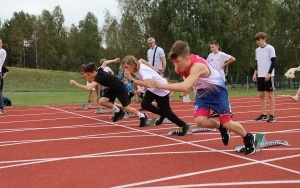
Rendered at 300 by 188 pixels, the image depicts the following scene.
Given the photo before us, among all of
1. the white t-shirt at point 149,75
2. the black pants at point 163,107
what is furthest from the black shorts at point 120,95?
the white t-shirt at point 149,75

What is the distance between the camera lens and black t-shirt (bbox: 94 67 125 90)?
8.79 meters

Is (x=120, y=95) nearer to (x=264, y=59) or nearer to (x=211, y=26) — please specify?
(x=264, y=59)

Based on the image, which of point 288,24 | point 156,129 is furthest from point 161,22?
point 156,129

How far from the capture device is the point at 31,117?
10.8m

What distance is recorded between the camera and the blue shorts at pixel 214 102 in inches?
206

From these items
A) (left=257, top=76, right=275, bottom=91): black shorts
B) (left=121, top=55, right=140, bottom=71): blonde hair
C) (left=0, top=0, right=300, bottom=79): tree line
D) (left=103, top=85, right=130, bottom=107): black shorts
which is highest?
(left=0, top=0, right=300, bottom=79): tree line

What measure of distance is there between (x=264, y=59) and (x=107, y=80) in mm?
3646

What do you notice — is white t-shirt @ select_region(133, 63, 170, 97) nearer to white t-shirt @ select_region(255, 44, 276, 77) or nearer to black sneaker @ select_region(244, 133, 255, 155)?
black sneaker @ select_region(244, 133, 255, 155)

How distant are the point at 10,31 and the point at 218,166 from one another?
72.5 m

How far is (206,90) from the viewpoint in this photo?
530 cm

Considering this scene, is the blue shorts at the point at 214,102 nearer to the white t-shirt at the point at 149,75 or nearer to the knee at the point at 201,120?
the knee at the point at 201,120

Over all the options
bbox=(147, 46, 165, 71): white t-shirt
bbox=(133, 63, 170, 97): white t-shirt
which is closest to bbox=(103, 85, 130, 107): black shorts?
bbox=(133, 63, 170, 97): white t-shirt

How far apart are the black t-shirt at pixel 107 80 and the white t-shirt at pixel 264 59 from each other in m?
3.27

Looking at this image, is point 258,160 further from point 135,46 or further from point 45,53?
point 45,53
